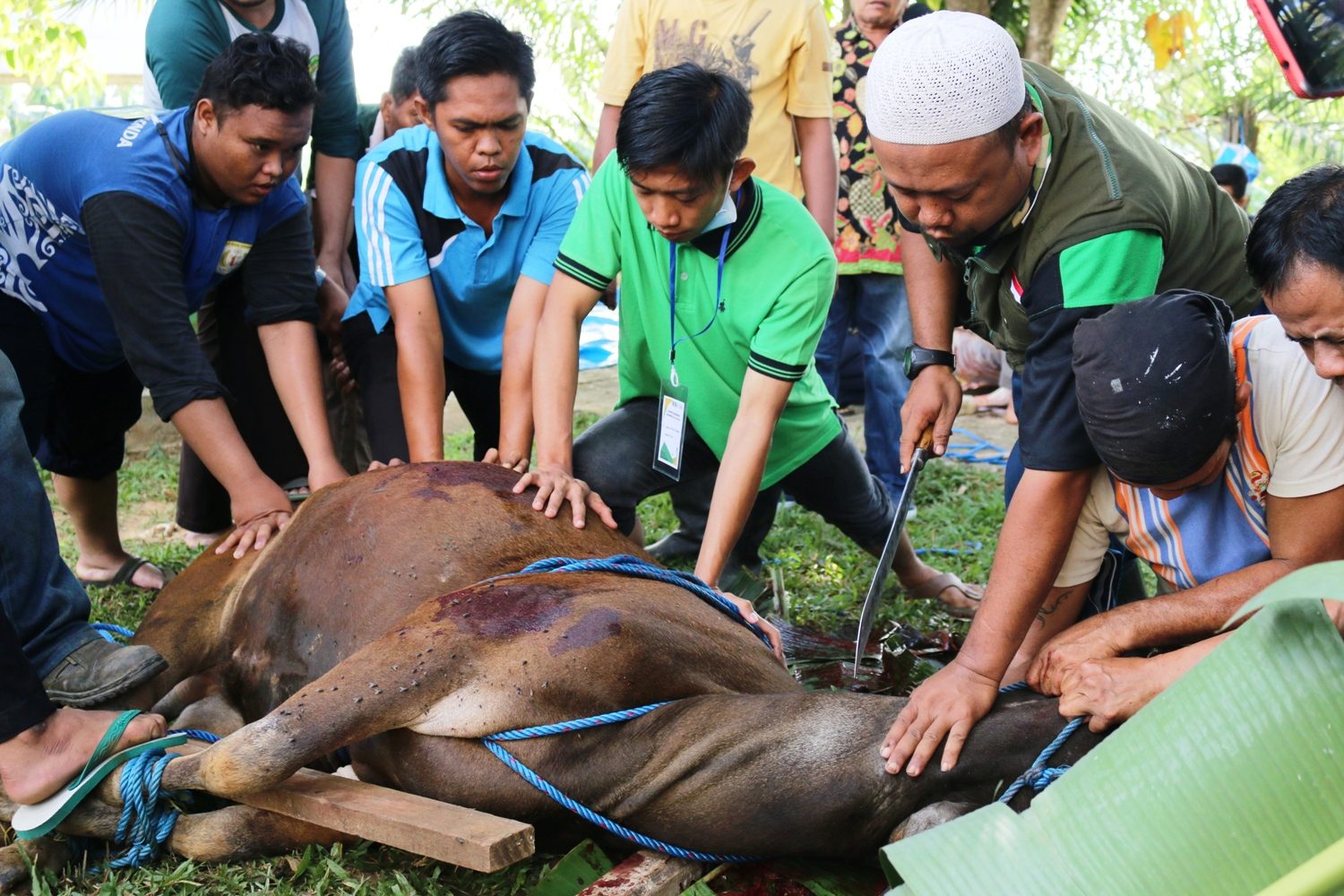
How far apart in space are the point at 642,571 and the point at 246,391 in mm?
2267

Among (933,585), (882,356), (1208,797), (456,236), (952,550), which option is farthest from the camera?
(882,356)

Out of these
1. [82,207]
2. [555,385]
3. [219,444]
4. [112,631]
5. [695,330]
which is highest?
[82,207]

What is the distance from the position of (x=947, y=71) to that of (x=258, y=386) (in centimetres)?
305

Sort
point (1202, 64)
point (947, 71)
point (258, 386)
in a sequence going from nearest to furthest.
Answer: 1. point (947, 71)
2. point (258, 386)
3. point (1202, 64)

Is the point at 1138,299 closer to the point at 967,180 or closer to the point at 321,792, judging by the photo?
the point at 967,180

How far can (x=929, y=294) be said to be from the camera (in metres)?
3.52

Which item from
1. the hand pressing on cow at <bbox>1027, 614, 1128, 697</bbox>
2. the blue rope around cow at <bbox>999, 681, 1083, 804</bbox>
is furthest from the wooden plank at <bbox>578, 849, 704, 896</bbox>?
the hand pressing on cow at <bbox>1027, 614, 1128, 697</bbox>

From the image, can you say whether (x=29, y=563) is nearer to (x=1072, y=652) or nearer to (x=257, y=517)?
(x=257, y=517)

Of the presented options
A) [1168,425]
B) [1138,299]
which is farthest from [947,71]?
[1168,425]

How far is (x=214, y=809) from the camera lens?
3027mm

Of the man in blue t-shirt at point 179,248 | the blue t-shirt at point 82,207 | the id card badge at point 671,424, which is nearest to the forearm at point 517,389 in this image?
the id card badge at point 671,424

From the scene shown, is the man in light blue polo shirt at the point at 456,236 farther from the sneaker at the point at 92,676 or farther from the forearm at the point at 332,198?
the sneaker at the point at 92,676

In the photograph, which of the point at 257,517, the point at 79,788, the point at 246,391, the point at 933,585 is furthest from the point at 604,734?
the point at 246,391

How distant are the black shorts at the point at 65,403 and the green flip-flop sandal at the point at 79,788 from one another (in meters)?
1.73
